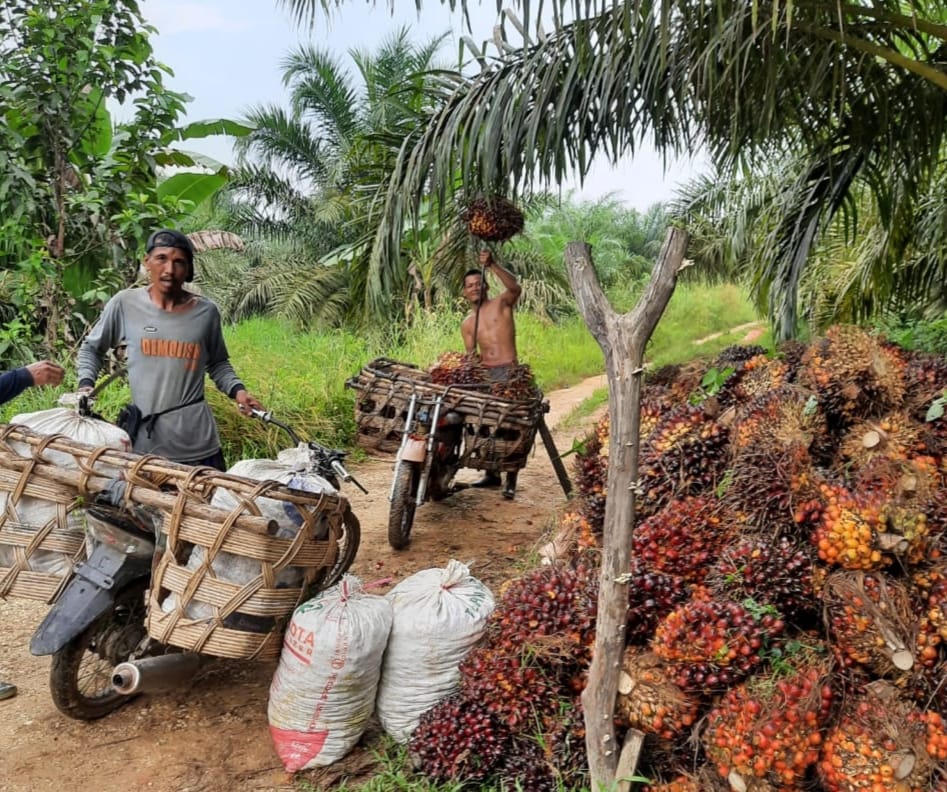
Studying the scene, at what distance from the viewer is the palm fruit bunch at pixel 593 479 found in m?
3.10

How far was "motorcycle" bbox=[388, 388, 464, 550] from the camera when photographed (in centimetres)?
470

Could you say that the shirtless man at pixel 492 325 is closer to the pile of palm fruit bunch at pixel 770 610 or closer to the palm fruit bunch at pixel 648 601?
the pile of palm fruit bunch at pixel 770 610

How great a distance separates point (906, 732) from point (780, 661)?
34cm

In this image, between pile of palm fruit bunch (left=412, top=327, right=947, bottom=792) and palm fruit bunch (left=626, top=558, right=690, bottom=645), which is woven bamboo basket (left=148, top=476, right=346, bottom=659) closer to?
pile of palm fruit bunch (left=412, top=327, right=947, bottom=792)

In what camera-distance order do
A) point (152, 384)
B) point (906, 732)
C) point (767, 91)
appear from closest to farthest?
1. point (906, 732)
2. point (152, 384)
3. point (767, 91)

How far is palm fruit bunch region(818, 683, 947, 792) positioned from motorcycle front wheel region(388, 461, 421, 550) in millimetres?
2985

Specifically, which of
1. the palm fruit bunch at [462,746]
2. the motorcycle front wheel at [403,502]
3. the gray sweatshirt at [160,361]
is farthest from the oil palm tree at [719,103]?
the palm fruit bunch at [462,746]

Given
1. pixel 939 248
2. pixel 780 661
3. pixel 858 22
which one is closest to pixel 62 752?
pixel 780 661

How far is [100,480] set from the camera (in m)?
2.77

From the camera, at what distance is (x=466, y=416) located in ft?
15.6

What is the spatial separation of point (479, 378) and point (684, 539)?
2.64m

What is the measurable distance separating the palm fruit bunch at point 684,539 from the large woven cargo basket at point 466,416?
2.03m

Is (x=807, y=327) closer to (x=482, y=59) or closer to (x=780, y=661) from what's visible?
(x=482, y=59)

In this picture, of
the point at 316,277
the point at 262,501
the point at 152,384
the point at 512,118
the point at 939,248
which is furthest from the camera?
the point at 316,277
